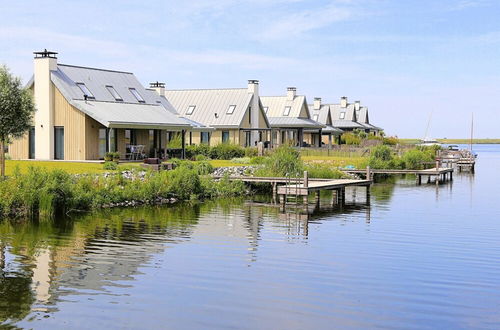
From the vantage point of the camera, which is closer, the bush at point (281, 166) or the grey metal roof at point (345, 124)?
the bush at point (281, 166)

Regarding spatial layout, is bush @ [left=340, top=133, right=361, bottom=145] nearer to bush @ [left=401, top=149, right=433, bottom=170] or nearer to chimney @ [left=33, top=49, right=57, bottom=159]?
bush @ [left=401, top=149, right=433, bottom=170]

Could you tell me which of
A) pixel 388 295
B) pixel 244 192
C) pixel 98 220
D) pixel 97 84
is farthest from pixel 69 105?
pixel 388 295

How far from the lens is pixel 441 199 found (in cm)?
3372

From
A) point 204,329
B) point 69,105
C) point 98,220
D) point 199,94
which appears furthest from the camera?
point 199,94

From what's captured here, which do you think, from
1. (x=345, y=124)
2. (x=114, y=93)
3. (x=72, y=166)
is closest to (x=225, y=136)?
(x=114, y=93)

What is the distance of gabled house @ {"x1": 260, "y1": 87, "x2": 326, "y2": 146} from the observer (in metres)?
66.4

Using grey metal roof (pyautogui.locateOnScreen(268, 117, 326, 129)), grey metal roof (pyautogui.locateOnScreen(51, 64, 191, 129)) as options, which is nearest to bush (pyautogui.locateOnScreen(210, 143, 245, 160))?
grey metal roof (pyautogui.locateOnScreen(51, 64, 191, 129))

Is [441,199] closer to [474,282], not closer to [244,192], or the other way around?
[244,192]

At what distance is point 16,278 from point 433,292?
877 centimetres

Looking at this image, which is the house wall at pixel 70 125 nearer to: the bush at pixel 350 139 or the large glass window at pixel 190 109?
the large glass window at pixel 190 109

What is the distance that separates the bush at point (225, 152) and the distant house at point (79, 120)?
4.91m

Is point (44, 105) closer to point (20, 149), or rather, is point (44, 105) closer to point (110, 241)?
point (20, 149)

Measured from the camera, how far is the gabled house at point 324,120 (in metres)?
73.9

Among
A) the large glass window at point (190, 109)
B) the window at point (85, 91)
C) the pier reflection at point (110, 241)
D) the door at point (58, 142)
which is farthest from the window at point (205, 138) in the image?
the pier reflection at point (110, 241)
